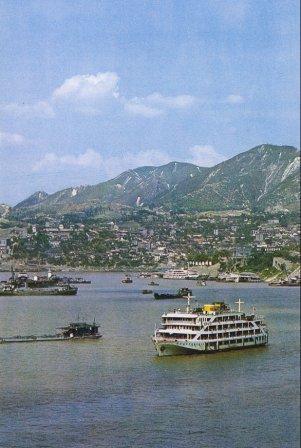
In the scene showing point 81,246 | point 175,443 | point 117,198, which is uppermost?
point 117,198

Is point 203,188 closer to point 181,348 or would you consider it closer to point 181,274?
point 181,274

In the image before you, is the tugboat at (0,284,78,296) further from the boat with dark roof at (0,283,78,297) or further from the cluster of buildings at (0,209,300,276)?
the cluster of buildings at (0,209,300,276)

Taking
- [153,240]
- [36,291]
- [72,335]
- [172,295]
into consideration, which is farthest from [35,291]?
[72,335]

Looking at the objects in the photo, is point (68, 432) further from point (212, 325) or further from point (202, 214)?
point (202, 214)

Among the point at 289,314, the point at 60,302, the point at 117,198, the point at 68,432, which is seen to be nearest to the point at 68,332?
the point at 289,314

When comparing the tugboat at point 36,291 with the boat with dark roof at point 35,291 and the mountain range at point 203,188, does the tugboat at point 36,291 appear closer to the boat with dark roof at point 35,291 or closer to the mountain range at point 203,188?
the boat with dark roof at point 35,291

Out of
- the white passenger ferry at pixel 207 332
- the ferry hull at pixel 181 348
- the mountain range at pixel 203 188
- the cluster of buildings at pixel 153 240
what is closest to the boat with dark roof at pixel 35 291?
the cluster of buildings at pixel 153 240

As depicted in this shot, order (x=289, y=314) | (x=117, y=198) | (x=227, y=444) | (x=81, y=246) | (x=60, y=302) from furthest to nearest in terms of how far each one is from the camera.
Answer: (x=117, y=198) < (x=81, y=246) < (x=60, y=302) < (x=289, y=314) < (x=227, y=444)

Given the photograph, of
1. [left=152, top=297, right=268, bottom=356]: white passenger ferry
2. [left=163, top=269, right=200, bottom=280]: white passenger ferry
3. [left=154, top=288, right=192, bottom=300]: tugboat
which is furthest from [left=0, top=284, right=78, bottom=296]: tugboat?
[left=152, top=297, right=268, bottom=356]: white passenger ferry
